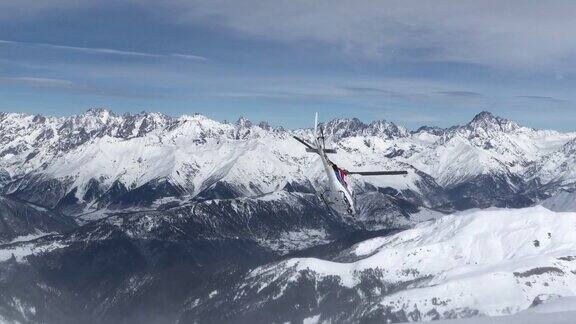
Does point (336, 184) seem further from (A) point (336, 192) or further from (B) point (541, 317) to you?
(B) point (541, 317)

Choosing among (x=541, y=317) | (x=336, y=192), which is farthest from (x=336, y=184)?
(x=541, y=317)

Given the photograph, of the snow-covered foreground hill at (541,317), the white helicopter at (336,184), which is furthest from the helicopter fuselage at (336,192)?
the snow-covered foreground hill at (541,317)

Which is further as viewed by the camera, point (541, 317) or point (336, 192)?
point (336, 192)

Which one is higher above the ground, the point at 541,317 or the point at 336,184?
the point at 541,317

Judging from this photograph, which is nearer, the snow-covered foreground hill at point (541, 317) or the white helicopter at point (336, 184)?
the snow-covered foreground hill at point (541, 317)

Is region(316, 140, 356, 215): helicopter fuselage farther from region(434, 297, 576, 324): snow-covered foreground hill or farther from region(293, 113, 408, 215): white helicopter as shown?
region(434, 297, 576, 324): snow-covered foreground hill

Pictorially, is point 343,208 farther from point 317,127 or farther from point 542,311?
point 542,311

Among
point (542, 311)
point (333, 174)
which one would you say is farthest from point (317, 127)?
point (542, 311)

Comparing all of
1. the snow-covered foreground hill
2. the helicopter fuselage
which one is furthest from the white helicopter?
the snow-covered foreground hill

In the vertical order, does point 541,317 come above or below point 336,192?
above

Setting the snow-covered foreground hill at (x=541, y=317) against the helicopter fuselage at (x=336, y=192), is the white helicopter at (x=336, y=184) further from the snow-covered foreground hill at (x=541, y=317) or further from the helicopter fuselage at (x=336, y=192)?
the snow-covered foreground hill at (x=541, y=317)

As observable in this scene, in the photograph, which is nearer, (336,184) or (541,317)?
(541,317)
